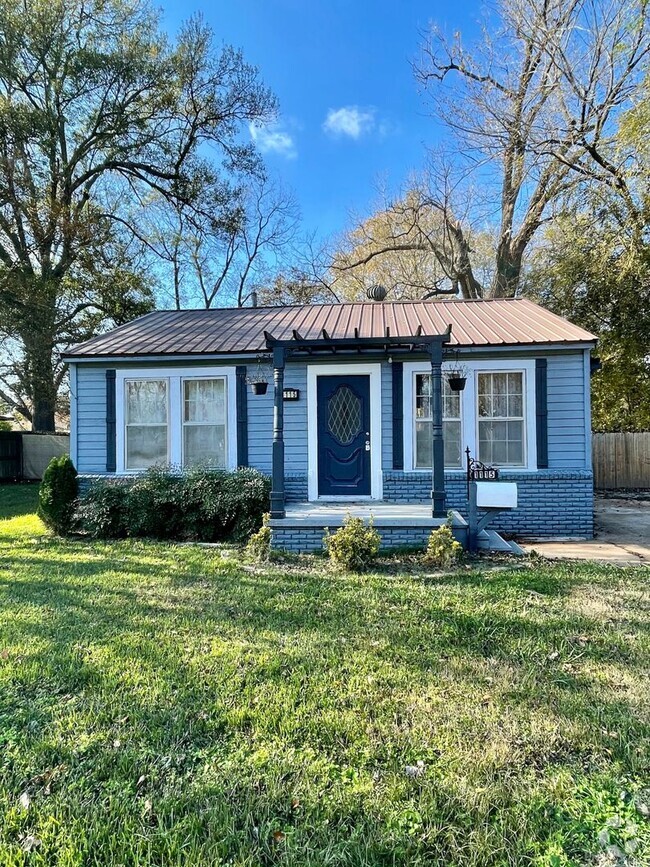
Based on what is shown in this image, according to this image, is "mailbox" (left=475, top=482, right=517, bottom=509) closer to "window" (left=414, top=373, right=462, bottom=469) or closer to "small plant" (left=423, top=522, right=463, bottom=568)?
"small plant" (left=423, top=522, right=463, bottom=568)

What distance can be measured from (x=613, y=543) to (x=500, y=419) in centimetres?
237

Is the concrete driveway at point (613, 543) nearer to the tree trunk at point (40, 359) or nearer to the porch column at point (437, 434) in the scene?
the porch column at point (437, 434)

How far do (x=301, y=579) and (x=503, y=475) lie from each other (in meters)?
3.88

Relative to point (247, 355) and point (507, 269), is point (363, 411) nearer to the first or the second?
point (247, 355)

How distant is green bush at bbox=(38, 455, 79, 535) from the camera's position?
7.09 metres

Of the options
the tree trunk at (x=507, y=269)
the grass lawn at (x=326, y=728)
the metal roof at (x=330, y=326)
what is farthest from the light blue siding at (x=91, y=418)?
the tree trunk at (x=507, y=269)

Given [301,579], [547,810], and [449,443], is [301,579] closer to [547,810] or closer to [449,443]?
[547,810]

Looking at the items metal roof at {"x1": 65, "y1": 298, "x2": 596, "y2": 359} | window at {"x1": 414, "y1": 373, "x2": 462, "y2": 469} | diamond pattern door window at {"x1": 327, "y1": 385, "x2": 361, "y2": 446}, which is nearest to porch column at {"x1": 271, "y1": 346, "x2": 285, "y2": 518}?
diamond pattern door window at {"x1": 327, "y1": 385, "x2": 361, "y2": 446}

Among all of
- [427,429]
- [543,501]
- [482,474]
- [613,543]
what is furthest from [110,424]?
[613,543]

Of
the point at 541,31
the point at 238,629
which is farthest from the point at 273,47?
the point at 238,629

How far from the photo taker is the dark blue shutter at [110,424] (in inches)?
306

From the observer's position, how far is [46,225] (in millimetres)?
14805

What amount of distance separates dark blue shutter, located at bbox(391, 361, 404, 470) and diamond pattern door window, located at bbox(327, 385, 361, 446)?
594 mm

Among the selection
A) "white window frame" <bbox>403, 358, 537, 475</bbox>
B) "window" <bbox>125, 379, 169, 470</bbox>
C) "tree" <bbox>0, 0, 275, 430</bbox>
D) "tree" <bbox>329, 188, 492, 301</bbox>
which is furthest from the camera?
"tree" <bbox>329, 188, 492, 301</bbox>
